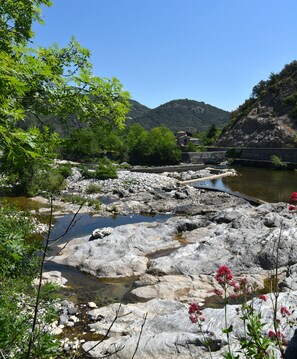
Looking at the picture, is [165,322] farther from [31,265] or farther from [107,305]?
[31,265]

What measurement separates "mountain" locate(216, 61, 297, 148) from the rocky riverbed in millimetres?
56196

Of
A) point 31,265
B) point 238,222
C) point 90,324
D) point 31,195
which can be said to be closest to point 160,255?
point 238,222

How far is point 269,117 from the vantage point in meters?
81.8

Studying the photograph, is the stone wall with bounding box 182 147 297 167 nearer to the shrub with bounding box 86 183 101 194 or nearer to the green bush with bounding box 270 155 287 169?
the green bush with bounding box 270 155 287 169

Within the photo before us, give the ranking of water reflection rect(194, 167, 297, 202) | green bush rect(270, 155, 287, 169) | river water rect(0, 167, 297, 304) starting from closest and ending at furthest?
river water rect(0, 167, 297, 304) → water reflection rect(194, 167, 297, 202) → green bush rect(270, 155, 287, 169)

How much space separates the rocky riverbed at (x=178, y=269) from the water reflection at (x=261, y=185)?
32.4 feet

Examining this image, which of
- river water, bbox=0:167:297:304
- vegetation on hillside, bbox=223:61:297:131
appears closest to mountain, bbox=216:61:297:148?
vegetation on hillside, bbox=223:61:297:131

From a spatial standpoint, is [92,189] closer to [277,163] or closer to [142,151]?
[277,163]

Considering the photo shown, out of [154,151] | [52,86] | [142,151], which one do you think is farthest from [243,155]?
[52,86]

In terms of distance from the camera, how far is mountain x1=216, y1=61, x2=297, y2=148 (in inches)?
2985

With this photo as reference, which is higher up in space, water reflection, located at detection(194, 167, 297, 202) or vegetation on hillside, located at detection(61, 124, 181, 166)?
vegetation on hillside, located at detection(61, 124, 181, 166)

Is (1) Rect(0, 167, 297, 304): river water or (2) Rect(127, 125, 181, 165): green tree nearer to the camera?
(1) Rect(0, 167, 297, 304): river water

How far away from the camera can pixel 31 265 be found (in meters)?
5.79

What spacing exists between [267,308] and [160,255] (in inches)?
342
